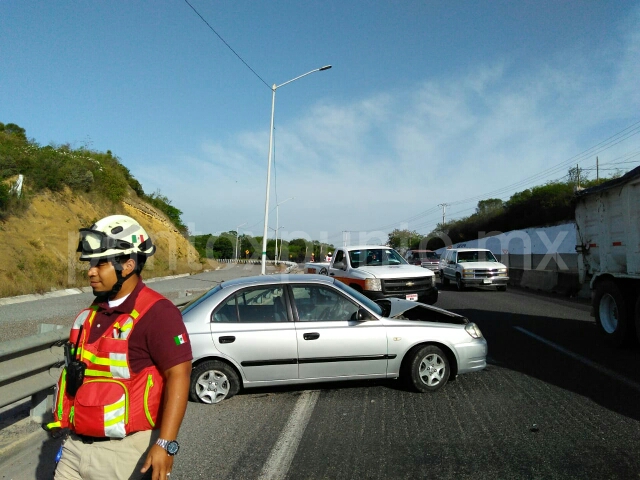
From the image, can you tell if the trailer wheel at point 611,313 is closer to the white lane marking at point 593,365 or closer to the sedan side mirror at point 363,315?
the white lane marking at point 593,365

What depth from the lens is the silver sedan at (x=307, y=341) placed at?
18.8 feet

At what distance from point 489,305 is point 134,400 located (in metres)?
13.9

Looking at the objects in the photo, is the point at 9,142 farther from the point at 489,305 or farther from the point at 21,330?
the point at 489,305

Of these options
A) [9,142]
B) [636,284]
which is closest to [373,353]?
[636,284]

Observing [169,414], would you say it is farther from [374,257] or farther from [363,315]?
[374,257]

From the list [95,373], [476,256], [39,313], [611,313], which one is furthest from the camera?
[476,256]

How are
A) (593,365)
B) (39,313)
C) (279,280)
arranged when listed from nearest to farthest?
(279,280) → (593,365) → (39,313)

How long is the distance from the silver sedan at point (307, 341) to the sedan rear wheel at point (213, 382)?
1 centimetres

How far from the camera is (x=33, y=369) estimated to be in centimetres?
448

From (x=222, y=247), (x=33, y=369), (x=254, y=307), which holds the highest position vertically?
(x=222, y=247)

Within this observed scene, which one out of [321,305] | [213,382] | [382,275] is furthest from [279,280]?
[382,275]

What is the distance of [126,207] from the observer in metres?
36.9

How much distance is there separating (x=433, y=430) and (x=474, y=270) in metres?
16.0

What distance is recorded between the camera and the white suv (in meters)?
19.7
